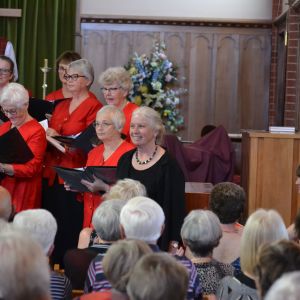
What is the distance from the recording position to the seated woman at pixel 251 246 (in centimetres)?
255

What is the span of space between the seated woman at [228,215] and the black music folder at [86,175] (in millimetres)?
775

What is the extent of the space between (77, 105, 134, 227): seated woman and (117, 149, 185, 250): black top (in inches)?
11.9

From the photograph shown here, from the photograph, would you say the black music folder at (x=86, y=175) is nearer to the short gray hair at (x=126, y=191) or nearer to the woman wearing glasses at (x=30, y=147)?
the woman wearing glasses at (x=30, y=147)

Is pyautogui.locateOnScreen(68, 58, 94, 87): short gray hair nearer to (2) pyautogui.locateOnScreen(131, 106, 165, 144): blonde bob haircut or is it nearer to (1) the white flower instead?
(2) pyautogui.locateOnScreen(131, 106, 165, 144): blonde bob haircut

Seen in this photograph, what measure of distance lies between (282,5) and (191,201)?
5203mm

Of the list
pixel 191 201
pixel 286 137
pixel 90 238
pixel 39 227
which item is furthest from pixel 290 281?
pixel 286 137

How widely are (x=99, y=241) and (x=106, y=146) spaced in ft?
4.54

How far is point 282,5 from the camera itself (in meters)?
9.01

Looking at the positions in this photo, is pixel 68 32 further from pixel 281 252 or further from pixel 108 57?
pixel 281 252

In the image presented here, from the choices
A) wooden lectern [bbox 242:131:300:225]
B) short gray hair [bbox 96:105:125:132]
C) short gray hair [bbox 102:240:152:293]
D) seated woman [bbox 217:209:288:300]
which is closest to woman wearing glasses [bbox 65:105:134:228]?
short gray hair [bbox 96:105:125:132]

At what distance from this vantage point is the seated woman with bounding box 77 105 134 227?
4242 millimetres

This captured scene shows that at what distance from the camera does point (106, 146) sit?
4.34 meters

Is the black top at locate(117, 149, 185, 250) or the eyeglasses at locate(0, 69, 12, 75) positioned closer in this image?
the black top at locate(117, 149, 185, 250)

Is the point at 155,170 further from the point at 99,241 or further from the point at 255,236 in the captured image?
the point at 255,236
